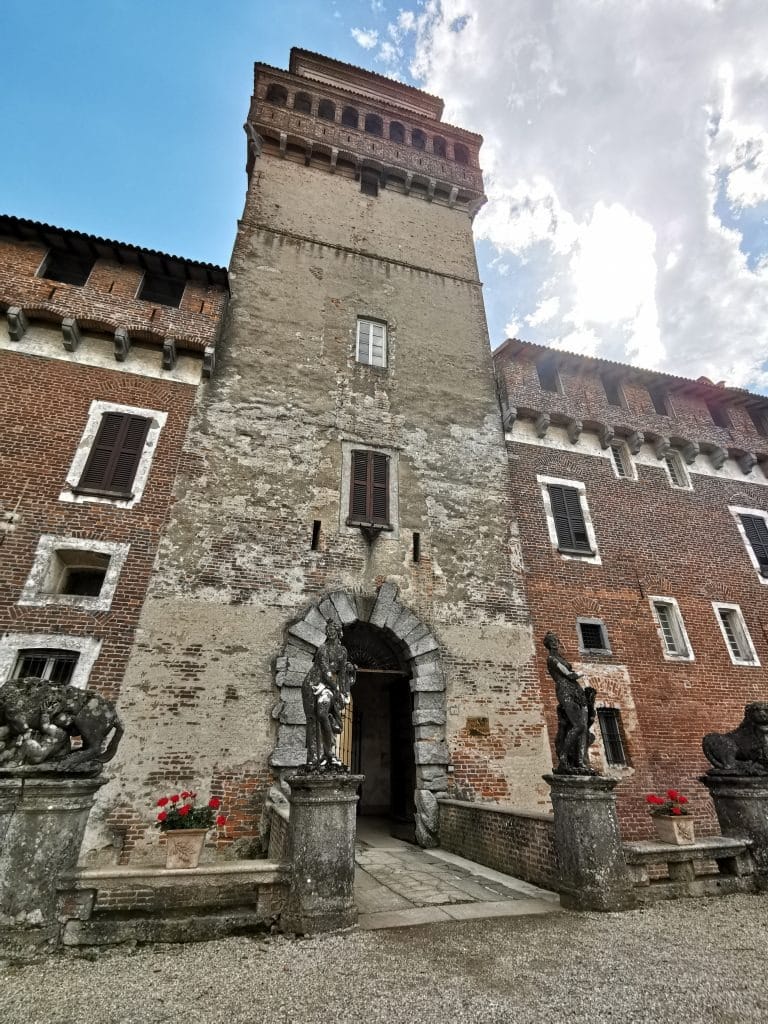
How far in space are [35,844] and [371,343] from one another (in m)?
12.4

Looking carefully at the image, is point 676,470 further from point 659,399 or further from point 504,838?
A: point 504,838

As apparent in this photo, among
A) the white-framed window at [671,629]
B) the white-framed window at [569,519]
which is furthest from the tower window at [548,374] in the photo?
the white-framed window at [671,629]

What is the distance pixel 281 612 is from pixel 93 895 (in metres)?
5.35

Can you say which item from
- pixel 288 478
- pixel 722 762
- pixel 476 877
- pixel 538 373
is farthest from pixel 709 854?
pixel 538 373

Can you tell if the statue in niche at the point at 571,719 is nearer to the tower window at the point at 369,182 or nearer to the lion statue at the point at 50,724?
the lion statue at the point at 50,724

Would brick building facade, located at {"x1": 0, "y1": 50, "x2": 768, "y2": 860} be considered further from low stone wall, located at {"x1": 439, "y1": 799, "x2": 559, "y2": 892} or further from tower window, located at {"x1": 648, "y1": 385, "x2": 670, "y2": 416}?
low stone wall, located at {"x1": 439, "y1": 799, "x2": 559, "y2": 892}

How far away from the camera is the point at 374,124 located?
18.6 m

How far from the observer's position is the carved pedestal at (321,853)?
4.74m

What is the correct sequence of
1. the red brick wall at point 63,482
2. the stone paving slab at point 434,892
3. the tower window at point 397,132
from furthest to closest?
the tower window at point 397,132
the red brick wall at point 63,482
the stone paving slab at point 434,892

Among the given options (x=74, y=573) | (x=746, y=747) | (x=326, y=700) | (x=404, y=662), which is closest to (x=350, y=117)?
(x=74, y=573)

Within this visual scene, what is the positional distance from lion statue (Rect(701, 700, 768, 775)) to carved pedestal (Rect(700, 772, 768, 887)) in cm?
12

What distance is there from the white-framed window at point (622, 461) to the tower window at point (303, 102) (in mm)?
15704

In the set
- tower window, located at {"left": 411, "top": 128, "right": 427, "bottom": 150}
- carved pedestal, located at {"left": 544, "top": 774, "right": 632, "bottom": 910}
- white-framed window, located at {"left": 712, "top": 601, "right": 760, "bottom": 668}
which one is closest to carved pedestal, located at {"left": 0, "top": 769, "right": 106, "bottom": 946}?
carved pedestal, located at {"left": 544, "top": 774, "right": 632, "bottom": 910}

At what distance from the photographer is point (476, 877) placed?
6.69 m
